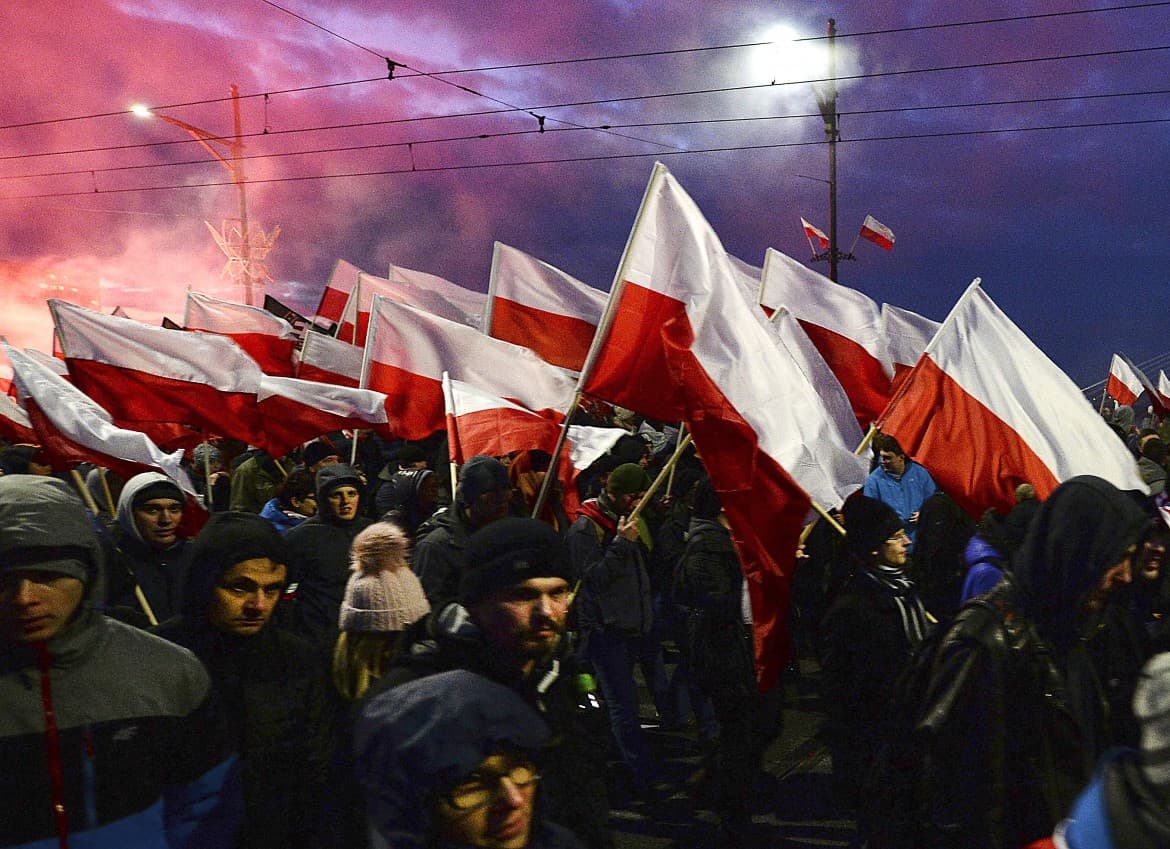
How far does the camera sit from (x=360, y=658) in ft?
11.4

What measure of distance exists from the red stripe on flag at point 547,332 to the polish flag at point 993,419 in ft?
10.2

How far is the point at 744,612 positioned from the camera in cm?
583

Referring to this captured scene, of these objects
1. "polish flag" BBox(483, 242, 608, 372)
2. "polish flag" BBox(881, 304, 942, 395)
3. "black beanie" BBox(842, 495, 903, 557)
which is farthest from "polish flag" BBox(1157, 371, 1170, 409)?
"black beanie" BBox(842, 495, 903, 557)

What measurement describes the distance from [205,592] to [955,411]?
4.02 metres

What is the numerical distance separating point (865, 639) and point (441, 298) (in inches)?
384

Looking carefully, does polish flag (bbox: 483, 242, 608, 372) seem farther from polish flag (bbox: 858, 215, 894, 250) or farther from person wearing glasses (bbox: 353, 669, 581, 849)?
polish flag (bbox: 858, 215, 894, 250)

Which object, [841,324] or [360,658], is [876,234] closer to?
[841,324]

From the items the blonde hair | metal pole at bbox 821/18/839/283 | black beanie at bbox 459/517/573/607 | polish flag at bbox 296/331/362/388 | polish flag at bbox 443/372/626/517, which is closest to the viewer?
black beanie at bbox 459/517/573/607

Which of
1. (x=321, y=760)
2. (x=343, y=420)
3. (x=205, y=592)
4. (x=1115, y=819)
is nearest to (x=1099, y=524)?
(x=1115, y=819)

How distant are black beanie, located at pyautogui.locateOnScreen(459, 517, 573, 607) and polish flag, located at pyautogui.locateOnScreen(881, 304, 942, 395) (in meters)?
6.73

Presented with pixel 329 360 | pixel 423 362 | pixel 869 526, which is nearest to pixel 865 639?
pixel 869 526

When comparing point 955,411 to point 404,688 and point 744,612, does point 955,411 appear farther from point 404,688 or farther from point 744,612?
point 404,688

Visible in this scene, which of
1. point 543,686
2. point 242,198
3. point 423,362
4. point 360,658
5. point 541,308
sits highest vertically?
point 242,198

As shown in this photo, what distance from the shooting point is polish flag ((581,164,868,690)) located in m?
4.76
